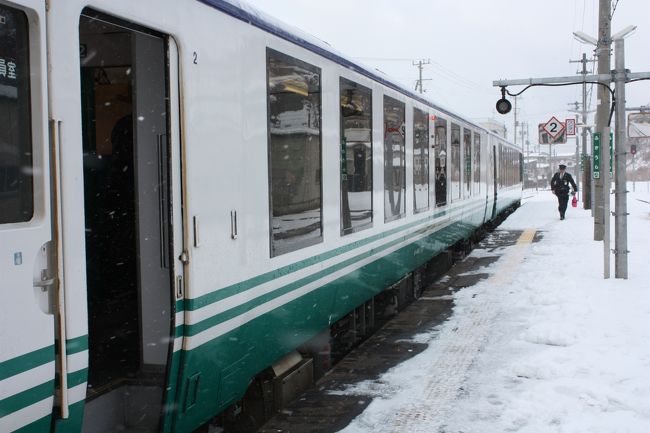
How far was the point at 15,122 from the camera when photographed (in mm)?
2521

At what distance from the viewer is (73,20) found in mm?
2754

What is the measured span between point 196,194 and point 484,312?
17.8 ft

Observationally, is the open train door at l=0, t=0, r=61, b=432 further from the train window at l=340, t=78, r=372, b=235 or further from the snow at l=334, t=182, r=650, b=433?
the train window at l=340, t=78, r=372, b=235

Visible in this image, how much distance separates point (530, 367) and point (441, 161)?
5.35 m

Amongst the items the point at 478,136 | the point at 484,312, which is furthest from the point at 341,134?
the point at 478,136

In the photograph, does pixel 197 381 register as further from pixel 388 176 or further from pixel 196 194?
pixel 388 176

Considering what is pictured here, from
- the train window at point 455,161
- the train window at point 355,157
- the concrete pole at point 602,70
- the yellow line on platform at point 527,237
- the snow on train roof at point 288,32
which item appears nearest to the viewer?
the snow on train roof at point 288,32

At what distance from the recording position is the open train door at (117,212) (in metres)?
2.73

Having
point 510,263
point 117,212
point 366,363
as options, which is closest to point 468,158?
point 510,263

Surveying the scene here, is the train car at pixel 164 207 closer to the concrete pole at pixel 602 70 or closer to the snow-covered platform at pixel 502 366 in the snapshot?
the snow-covered platform at pixel 502 366

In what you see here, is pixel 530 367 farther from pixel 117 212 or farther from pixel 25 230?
pixel 25 230

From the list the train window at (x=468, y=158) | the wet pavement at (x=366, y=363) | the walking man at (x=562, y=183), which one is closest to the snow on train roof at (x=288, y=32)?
the wet pavement at (x=366, y=363)

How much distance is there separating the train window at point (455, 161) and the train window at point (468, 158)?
32.7 inches

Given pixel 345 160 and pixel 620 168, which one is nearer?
pixel 345 160
